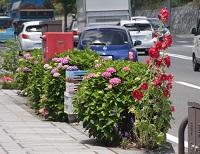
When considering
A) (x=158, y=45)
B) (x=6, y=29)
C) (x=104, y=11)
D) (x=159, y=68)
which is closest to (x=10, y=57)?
(x=159, y=68)

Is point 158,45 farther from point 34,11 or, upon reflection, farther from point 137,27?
point 34,11

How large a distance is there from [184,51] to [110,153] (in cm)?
2822

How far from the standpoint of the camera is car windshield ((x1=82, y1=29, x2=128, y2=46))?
63.2ft

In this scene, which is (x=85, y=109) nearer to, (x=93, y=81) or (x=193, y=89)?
(x=93, y=81)

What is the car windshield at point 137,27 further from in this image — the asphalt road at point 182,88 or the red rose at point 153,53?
the red rose at point 153,53

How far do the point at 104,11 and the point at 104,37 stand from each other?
56.6ft

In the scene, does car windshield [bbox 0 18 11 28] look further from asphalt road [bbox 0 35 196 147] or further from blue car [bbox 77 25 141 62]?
blue car [bbox 77 25 141 62]

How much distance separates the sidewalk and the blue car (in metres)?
4.89

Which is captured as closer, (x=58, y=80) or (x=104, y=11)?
(x=58, y=80)

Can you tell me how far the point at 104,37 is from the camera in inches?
765

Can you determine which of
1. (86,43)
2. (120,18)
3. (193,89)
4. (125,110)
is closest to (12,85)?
(86,43)

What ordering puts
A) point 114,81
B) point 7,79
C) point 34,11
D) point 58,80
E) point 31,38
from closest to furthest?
point 114,81 < point 58,80 < point 7,79 < point 31,38 < point 34,11

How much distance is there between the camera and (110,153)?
383 inches

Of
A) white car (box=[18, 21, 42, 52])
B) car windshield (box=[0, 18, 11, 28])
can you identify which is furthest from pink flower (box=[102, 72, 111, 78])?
car windshield (box=[0, 18, 11, 28])
